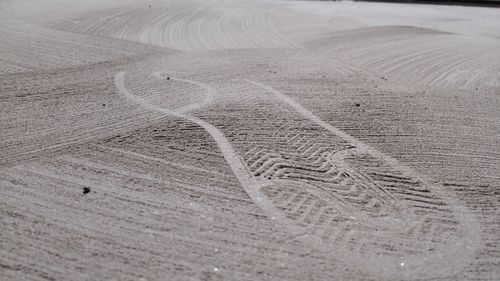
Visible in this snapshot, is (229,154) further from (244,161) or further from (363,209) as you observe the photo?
(363,209)

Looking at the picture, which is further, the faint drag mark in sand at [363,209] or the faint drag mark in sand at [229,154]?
the faint drag mark in sand at [229,154]

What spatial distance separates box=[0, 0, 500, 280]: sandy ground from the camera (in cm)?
335

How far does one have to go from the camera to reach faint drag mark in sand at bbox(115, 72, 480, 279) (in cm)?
341

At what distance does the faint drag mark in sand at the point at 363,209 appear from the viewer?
341 cm

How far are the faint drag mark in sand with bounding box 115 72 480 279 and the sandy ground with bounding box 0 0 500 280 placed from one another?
0.05ft

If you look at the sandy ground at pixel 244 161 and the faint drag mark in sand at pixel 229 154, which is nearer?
the sandy ground at pixel 244 161

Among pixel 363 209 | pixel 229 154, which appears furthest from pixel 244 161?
pixel 363 209

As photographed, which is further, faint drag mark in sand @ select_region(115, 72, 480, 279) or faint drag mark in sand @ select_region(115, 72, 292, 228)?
faint drag mark in sand @ select_region(115, 72, 292, 228)

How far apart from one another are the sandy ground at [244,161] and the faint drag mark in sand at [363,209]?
2 cm

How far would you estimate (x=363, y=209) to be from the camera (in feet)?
13.0

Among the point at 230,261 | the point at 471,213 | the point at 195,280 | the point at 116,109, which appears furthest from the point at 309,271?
the point at 116,109

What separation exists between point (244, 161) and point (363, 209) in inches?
50.5

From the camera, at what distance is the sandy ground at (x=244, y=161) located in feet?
11.0

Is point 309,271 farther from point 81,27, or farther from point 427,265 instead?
point 81,27
